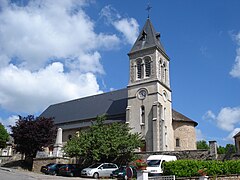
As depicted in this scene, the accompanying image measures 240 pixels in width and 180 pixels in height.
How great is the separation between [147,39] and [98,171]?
20641 mm

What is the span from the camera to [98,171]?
2286 centimetres

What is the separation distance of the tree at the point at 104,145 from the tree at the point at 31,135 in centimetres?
760

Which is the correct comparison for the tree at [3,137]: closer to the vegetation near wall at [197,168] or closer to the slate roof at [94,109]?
the slate roof at [94,109]

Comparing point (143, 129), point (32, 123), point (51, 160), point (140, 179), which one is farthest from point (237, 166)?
point (32, 123)

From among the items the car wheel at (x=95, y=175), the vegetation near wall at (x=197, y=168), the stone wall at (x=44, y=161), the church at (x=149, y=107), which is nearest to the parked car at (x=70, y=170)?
the car wheel at (x=95, y=175)

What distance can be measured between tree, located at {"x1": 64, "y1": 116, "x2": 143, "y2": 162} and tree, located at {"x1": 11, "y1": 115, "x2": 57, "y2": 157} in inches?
299

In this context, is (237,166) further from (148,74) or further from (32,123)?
(32,123)

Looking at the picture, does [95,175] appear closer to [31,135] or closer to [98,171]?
[98,171]

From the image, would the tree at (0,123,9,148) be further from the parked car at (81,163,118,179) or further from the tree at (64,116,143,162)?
the parked car at (81,163,118,179)

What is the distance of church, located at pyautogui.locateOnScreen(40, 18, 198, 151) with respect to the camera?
108ft

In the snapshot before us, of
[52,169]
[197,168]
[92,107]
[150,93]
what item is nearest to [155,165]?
[197,168]

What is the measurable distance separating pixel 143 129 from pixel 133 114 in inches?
95.1

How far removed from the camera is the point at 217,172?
18.6m

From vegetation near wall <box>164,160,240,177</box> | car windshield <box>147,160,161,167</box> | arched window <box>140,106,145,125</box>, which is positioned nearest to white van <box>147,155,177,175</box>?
car windshield <box>147,160,161,167</box>
